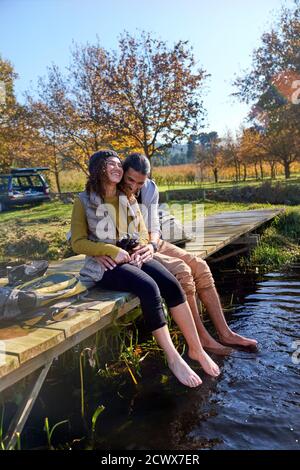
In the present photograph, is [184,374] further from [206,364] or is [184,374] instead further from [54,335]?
[54,335]

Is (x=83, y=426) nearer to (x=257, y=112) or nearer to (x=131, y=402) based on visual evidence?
(x=131, y=402)

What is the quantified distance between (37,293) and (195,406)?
1.34 m

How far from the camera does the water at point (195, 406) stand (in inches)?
99.7

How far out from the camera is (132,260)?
3.29 m

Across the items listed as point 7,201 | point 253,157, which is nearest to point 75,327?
point 7,201

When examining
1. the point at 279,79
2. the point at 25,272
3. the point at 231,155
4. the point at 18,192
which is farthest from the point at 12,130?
the point at 231,155

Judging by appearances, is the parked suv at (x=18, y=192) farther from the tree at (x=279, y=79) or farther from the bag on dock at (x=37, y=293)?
the bag on dock at (x=37, y=293)

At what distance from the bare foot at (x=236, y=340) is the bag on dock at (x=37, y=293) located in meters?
1.37

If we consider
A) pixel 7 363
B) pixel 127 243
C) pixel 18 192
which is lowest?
pixel 7 363

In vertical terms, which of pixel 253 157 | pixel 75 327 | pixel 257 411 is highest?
pixel 253 157

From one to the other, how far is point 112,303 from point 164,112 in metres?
12.7

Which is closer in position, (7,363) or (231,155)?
(7,363)

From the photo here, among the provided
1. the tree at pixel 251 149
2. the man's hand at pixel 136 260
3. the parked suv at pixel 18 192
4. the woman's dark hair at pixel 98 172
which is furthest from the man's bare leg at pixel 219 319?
the tree at pixel 251 149

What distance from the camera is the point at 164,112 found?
14.8 m
